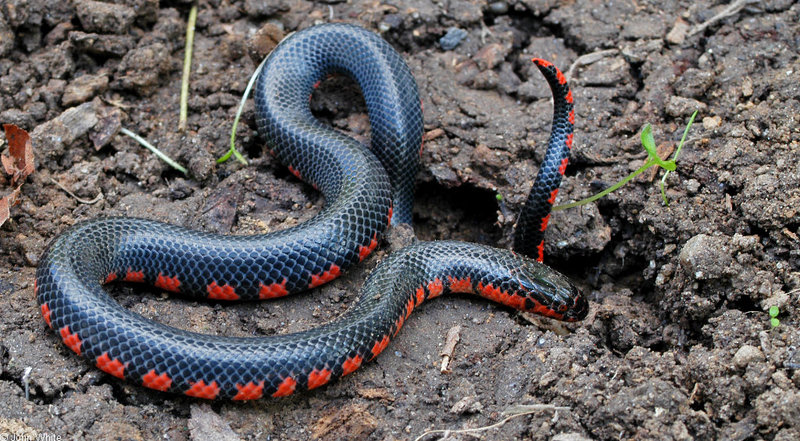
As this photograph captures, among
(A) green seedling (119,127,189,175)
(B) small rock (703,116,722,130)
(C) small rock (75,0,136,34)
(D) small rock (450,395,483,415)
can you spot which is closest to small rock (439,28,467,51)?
(B) small rock (703,116,722,130)

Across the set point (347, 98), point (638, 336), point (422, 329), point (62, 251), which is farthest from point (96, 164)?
point (638, 336)

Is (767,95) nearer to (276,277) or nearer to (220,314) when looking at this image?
(276,277)

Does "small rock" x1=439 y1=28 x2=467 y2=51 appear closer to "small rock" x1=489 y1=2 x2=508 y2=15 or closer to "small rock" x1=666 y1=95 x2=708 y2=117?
"small rock" x1=489 y1=2 x2=508 y2=15

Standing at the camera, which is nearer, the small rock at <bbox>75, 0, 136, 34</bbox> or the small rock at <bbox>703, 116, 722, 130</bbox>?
the small rock at <bbox>703, 116, 722, 130</bbox>

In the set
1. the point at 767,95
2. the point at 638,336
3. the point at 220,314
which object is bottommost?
the point at 220,314

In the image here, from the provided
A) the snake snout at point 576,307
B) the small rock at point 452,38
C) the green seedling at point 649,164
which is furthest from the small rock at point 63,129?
the snake snout at point 576,307

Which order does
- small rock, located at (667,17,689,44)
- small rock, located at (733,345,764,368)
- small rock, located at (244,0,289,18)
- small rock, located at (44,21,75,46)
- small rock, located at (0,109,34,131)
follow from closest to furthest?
small rock, located at (733,345,764,368) < small rock, located at (0,109,34,131) < small rock, located at (44,21,75,46) < small rock, located at (667,17,689,44) < small rock, located at (244,0,289,18)

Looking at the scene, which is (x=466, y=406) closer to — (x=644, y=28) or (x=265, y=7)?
(x=644, y=28)

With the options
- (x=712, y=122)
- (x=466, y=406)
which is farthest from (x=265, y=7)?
(x=466, y=406)
